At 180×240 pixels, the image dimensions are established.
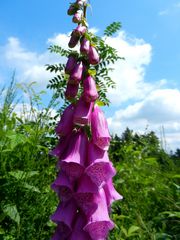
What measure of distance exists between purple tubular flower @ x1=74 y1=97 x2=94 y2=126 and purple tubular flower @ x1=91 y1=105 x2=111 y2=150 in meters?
0.05

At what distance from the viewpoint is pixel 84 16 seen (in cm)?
193

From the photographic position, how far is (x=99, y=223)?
173 cm

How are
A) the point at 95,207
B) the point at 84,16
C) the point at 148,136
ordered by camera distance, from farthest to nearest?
the point at 148,136
the point at 84,16
the point at 95,207

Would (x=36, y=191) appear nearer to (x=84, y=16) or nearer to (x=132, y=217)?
(x=132, y=217)

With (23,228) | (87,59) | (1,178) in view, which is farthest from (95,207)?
(1,178)

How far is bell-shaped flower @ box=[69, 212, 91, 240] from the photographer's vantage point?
173cm

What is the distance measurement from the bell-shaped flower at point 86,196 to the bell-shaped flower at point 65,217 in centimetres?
4

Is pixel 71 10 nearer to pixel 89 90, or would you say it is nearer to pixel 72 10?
pixel 72 10

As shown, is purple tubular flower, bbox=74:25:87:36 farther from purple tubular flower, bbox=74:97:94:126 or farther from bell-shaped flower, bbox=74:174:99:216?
bell-shaped flower, bbox=74:174:99:216

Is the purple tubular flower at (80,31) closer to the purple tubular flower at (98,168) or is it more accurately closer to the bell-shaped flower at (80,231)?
the purple tubular flower at (98,168)

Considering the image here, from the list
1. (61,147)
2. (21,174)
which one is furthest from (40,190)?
(61,147)

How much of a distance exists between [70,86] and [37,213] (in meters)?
1.63

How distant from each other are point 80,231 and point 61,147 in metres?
0.37

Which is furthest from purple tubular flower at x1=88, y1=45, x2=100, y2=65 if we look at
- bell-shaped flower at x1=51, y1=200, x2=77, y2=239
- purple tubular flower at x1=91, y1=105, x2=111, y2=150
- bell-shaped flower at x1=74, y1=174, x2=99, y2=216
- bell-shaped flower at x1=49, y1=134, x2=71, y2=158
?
bell-shaped flower at x1=51, y1=200, x2=77, y2=239
